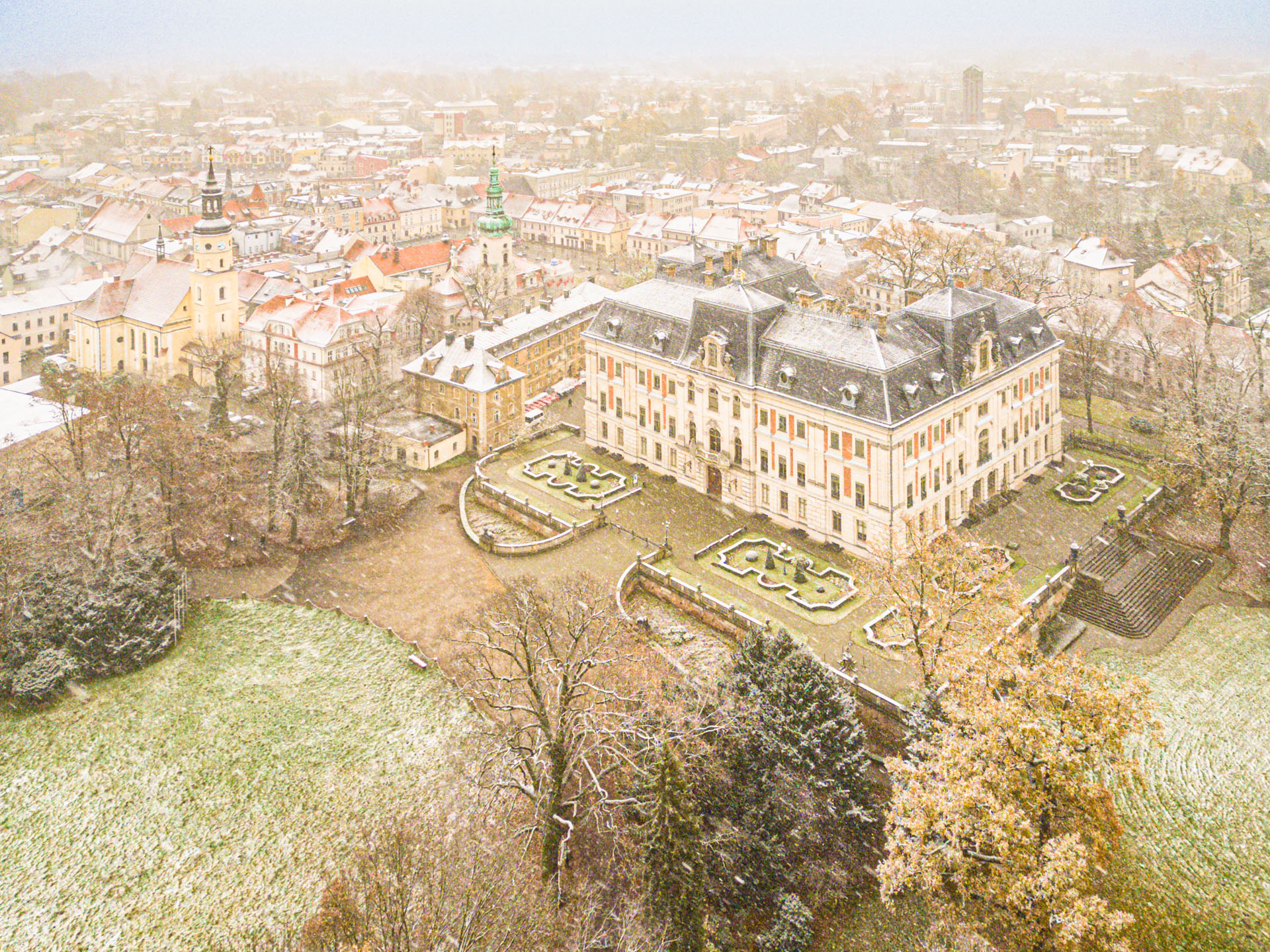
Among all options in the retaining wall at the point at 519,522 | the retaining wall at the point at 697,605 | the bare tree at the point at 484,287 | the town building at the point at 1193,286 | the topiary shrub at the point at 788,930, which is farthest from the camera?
the town building at the point at 1193,286

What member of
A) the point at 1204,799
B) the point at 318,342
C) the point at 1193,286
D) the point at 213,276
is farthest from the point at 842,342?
the point at 213,276

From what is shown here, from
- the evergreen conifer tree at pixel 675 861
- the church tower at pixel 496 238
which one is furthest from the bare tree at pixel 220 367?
the evergreen conifer tree at pixel 675 861

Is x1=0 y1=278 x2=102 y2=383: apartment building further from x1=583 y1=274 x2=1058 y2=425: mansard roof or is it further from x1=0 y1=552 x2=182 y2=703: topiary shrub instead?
x1=583 y1=274 x2=1058 y2=425: mansard roof

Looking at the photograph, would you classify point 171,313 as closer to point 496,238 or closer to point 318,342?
point 318,342

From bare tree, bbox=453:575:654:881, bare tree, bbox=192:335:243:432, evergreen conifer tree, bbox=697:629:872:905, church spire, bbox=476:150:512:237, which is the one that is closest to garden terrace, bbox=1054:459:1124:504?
evergreen conifer tree, bbox=697:629:872:905

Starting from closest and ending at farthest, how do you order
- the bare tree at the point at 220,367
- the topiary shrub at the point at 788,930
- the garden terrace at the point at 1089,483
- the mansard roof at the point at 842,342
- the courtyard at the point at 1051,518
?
1. the topiary shrub at the point at 788,930
2. the mansard roof at the point at 842,342
3. the courtyard at the point at 1051,518
4. the garden terrace at the point at 1089,483
5. the bare tree at the point at 220,367

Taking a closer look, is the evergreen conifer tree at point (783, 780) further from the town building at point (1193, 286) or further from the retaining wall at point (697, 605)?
the town building at point (1193, 286)
